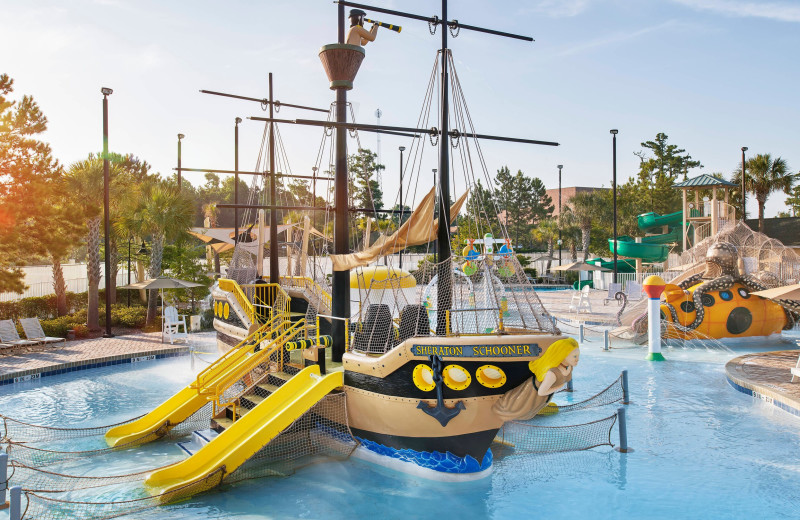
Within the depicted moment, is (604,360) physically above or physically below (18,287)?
below

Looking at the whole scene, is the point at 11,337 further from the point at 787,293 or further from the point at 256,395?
the point at 787,293

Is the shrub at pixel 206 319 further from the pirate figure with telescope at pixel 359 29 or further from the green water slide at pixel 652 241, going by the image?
the green water slide at pixel 652 241

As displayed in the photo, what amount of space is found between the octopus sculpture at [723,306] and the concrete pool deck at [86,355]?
15323 mm

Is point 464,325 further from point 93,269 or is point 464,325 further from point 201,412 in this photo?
point 93,269

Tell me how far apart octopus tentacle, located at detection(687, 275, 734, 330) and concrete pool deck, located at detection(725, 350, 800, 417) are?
2.77 meters

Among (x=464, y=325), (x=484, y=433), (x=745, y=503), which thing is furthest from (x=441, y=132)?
(x=745, y=503)

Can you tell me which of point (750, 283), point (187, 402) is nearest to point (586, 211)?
point (750, 283)

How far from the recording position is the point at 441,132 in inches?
390

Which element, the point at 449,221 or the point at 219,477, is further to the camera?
the point at 449,221

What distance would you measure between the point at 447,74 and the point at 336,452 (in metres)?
6.70

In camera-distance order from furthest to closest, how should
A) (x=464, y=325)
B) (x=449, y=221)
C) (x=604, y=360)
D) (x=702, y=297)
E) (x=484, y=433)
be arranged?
1. (x=702, y=297)
2. (x=604, y=360)
3. (x=449, y=221)
4. (x=464, y=325)
5. (x=484, y=433)

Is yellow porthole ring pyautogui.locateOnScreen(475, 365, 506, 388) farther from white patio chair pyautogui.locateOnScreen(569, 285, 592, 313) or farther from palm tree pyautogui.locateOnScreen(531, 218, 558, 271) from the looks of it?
palm tree pyautogui.locateOnScreen(531, 218, 558, 271)

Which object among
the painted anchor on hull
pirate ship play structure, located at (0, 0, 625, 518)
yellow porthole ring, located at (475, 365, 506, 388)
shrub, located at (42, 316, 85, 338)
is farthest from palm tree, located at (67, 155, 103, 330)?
yellow porthole ring, located at (475, 365, 506, 388)

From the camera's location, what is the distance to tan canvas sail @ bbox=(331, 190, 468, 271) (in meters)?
9.42
